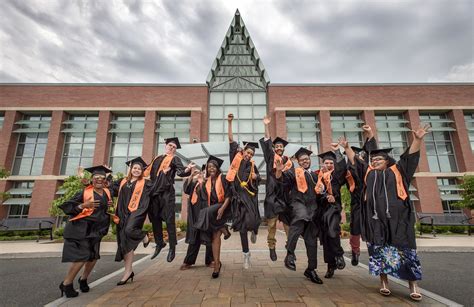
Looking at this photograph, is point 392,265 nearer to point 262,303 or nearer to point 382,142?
point 262,303

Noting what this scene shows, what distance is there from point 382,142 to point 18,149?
105 feet

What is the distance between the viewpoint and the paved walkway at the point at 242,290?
2.95m

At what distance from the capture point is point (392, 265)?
327 centimetres

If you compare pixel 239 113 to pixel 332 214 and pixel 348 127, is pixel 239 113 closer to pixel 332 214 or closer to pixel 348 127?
pixel 348 127

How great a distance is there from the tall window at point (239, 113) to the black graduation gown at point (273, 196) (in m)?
16.1

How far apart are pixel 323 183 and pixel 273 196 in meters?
0.92

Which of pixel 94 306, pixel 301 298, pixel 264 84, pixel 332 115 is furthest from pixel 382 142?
pixel 94 306

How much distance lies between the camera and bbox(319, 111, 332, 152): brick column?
20653 millimetres

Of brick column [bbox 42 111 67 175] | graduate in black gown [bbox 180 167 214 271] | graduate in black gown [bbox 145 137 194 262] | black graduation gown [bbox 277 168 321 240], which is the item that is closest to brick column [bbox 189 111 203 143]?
brick column [bbox 42 111 67 175]

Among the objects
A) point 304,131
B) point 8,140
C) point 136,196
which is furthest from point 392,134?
point 8,140

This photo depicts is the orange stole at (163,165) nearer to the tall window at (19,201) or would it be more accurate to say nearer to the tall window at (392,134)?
the tall window at (19,201)

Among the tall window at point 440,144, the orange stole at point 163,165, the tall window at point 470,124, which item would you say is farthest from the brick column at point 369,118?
the orange stole at point 163,165

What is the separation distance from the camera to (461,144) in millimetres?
20344

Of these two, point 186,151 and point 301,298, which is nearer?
point 301,298
